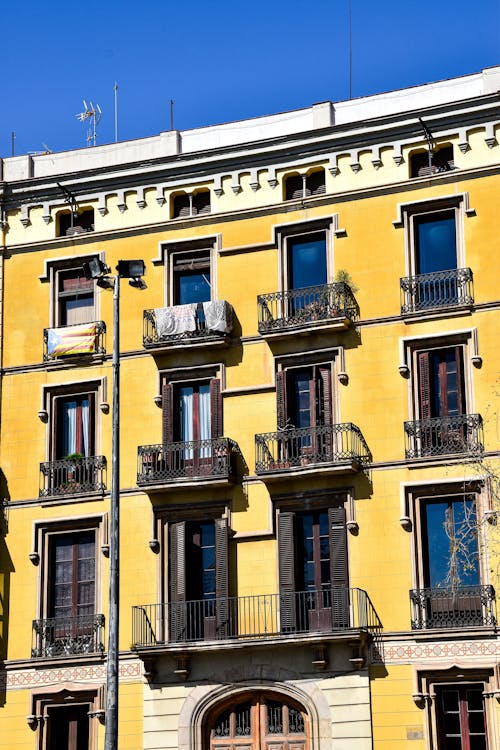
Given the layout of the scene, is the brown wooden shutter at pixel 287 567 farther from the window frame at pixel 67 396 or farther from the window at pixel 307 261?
the window at pixel 307 261

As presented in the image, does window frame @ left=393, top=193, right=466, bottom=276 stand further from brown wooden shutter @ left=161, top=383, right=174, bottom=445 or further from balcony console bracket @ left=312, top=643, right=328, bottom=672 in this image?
balcony console bracket @ left=312, top=643, right=328, bottom=672

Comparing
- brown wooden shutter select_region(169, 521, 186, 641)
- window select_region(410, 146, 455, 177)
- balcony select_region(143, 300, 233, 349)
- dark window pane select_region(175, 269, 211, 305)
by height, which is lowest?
brown wooden shutter select_region(169, 521, 186, 641)

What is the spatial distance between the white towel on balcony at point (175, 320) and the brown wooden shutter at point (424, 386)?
605 cm

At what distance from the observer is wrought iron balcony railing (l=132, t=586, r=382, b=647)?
33.7m

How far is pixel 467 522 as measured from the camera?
33438 millimetres

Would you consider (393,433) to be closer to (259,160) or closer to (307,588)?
(307,588)

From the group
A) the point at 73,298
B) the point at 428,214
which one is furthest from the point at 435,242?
the point at 73,298

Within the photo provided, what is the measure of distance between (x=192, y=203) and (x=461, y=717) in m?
15.4

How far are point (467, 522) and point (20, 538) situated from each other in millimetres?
11891

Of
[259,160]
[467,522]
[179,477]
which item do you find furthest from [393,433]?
[259,160]

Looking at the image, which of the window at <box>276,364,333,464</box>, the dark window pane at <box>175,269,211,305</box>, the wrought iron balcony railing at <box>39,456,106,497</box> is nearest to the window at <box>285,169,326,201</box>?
the dark window pane at <box>175,269,211,305</box>

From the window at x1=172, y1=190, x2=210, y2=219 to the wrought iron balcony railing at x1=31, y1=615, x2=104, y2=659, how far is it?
11.1m

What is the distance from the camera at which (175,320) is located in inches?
1459

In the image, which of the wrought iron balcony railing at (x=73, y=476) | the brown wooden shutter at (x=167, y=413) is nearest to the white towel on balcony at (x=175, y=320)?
the brown wooden shutter at (x=167, y=413)
